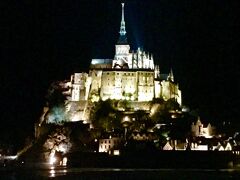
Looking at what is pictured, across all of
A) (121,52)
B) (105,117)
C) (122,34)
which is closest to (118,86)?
(105,117)

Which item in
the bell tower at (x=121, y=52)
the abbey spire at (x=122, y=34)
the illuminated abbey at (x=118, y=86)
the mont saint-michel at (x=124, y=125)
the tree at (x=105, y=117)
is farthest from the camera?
the abbey spire at (x=122, y=34)

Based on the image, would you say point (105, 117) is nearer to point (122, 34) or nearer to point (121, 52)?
point (121, 52)

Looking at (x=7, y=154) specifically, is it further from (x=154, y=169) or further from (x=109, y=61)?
(x=154, y=169)

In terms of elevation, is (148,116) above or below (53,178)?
above

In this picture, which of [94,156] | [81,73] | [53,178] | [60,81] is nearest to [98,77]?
[81,73]

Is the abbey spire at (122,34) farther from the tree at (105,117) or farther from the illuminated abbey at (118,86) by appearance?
the tree at (105,117)

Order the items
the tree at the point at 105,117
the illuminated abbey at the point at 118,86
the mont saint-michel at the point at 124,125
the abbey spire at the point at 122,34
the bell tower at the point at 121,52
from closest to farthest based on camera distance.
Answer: the mont saint-michel at the point at 124,125
the tree at the point at 105,117
the illuminated abbey at the point at 118,86
the bell tower at the point at 121,52
the abbey spire at the point at 122,34

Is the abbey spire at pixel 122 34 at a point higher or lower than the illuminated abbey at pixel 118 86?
higher

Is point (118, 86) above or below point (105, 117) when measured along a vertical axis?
above

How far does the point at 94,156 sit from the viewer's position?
70812 millimetres

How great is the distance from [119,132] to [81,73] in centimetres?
2101

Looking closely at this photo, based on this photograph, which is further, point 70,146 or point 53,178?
point 70,146

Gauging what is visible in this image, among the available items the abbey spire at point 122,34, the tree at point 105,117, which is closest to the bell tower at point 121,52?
the abbey spire at point 122,34

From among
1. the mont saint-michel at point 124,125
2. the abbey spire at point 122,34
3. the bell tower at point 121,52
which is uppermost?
the abbey spire at point 122,34
